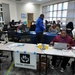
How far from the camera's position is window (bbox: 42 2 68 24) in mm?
7828

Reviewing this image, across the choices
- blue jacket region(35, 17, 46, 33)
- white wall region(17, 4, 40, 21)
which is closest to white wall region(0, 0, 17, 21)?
white wall region(17, 4, 40, 21)

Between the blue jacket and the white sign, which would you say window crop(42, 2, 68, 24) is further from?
the white sign

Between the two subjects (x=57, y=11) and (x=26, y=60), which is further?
(x=57, y=11)

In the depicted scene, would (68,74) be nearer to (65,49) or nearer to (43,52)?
(65,49)

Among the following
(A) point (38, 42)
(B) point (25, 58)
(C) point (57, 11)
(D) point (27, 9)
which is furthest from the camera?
(D) point (27, 9)

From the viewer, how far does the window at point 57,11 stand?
25.7 feet

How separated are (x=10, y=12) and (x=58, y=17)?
13.4ft

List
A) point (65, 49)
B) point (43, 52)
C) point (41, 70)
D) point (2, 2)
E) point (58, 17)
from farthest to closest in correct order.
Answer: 1. point (58, 17)
2. point (2, 2)
3. point (41, 70)
4. point (65, 49)
5. point (43, 52)

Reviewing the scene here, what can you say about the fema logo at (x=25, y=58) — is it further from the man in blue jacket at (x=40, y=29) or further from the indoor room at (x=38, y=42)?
the man in blue jacket at (x=40, y=29)

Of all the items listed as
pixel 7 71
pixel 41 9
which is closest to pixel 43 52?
pixel 7 71

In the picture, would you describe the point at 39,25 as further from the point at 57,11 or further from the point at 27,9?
the point at 27,9

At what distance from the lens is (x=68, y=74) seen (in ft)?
8.38

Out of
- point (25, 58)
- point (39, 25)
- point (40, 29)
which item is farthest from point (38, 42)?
point (25, 58)

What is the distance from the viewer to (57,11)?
28.1ft
